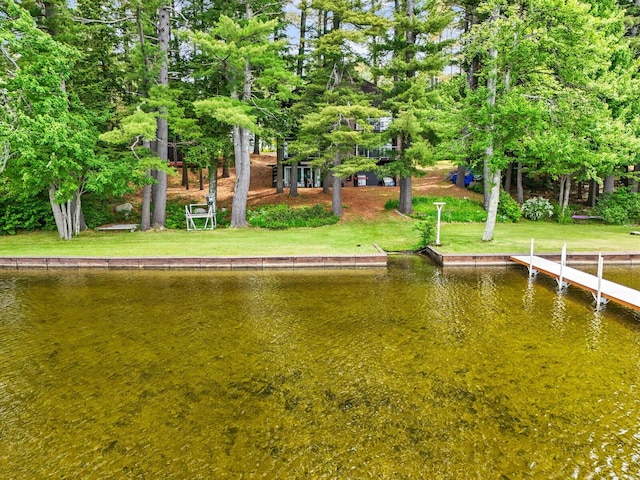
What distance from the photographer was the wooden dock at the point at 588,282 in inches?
289

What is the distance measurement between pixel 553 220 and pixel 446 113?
386 inches

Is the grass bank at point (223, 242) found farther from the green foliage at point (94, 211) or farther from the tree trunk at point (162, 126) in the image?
the green foliage at point (94, 211)

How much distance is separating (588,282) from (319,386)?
674cm

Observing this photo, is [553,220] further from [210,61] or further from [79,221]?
[79,221]

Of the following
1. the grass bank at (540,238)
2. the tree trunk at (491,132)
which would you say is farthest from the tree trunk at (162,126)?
the tree trunk at (491,132)

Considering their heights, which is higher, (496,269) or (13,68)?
(13,68)

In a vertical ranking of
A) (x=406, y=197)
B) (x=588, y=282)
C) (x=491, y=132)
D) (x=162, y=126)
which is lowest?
(x=588, y=282)

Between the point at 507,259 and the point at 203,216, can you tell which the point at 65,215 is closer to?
the point at 203,216

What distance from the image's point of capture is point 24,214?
17.1 m

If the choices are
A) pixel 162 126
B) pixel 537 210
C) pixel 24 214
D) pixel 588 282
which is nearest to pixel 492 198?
pixel 588 282

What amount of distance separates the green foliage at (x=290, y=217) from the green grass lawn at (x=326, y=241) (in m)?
0.68

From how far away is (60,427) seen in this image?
13.4 feet

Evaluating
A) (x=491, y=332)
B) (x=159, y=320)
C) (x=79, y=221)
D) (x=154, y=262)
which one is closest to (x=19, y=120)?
(x=79, y=221)

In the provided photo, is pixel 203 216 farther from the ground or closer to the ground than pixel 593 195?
closer to the ground
